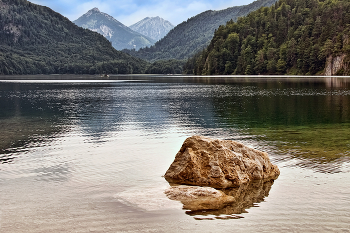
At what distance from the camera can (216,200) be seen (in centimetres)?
1504

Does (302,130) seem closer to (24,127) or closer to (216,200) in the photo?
(216,200)

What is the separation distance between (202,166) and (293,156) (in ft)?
25.0

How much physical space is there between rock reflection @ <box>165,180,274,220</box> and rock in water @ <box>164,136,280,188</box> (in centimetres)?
95

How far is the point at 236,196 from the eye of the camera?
16172 mm

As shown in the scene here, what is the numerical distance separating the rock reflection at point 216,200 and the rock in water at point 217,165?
95cm

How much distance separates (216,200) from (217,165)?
309 cm

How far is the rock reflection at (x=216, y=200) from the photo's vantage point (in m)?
14.0

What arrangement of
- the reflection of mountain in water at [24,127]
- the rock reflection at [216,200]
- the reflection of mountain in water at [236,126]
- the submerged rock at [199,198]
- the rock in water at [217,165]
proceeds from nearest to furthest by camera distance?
the rock reflection at [216,200] < the submerged rock at [199,198] < the rock in water at [217,165] < the reflection of mountain in water at [236,126] < the reflection of mountain in water at [24,127]

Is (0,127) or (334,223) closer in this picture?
(334,223)

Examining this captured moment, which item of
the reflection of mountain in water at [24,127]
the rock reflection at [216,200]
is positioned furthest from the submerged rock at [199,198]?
the reflection of mountain in water at [24,127]

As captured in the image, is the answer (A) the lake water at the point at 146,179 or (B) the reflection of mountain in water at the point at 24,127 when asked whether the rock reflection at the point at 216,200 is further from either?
(B) the reflection of mountain in water at the point at 24,127

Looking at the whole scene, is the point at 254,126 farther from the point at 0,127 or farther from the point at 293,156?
the point at 0,127

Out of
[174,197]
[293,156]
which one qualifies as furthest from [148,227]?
[293,156]

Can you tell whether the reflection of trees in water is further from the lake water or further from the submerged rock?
the submerged rock
